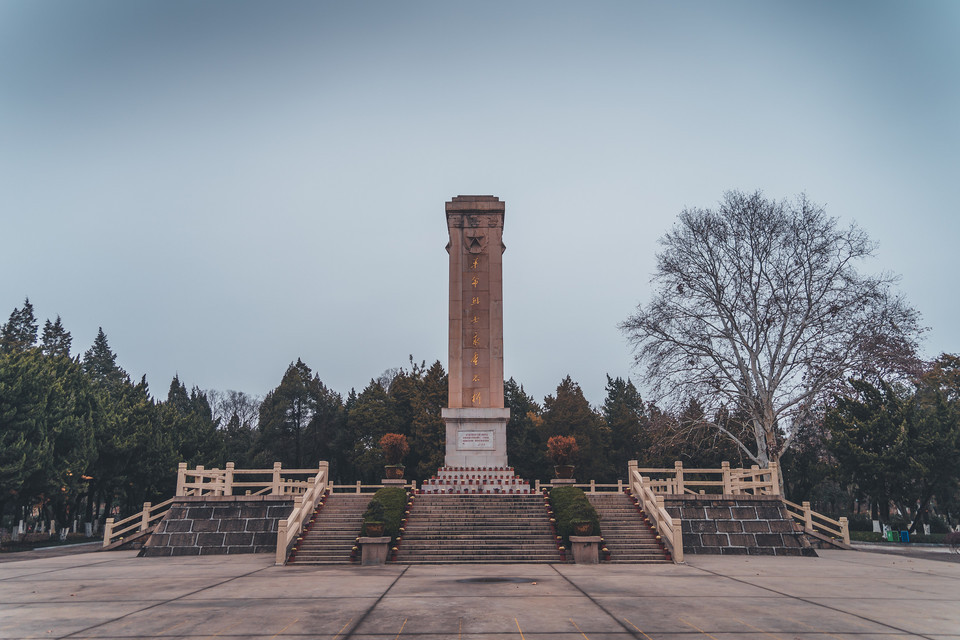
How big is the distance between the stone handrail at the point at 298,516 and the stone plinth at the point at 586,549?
8.86 metres

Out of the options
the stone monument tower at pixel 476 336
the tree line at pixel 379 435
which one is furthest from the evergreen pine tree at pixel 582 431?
the stone monument tower at pixel 476 336

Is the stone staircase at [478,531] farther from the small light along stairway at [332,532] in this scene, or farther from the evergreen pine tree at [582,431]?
the evergreen pine tree at [582,431]

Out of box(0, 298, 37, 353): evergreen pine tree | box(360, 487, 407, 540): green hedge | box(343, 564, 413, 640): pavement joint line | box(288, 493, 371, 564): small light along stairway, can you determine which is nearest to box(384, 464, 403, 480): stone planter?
box(288, 493, 371, 564): small light along stairway

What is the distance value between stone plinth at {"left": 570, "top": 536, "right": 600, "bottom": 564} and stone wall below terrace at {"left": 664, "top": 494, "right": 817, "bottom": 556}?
4.86 meters

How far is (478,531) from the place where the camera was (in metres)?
21.6

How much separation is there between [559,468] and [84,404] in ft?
87.5

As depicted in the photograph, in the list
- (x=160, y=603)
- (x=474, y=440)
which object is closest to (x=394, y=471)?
(x=474, y=440)

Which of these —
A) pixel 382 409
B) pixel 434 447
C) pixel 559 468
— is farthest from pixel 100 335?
pixel 559 468

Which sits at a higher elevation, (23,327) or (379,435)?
(23,327)

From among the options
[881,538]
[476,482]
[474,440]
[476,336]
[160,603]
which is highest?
[476,336]

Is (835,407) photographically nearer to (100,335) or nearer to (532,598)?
(532,598)

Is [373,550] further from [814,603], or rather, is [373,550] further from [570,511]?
[814,603]

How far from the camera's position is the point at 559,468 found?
28.0 metres

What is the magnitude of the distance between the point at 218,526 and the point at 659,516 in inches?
625
